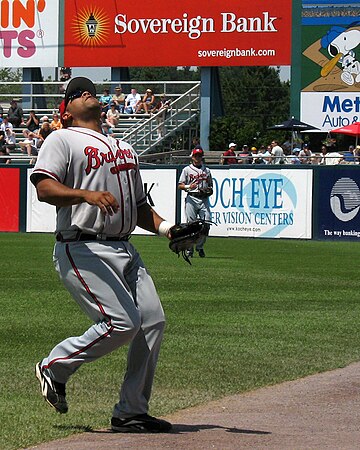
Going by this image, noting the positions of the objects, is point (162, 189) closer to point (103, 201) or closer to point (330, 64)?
point (330, 64)

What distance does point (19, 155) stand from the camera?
35.4m

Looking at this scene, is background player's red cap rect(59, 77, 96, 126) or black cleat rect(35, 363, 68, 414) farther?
background player's red cap rect(59, 77, 96, 126)

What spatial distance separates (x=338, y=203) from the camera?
95.2ft

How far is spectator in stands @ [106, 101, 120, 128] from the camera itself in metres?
38.1

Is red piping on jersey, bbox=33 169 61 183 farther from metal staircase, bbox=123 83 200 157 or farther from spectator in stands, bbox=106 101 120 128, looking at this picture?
spectator in stands, bbox=106 101 120 128

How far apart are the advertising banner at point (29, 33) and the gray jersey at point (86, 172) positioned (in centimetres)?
3599

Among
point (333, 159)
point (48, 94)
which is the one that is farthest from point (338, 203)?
point (48, 94)

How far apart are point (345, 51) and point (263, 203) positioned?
34.1ft

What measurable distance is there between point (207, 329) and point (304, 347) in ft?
4.77

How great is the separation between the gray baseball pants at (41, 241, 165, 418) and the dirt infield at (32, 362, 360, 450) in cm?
36

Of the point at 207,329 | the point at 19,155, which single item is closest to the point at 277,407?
the point at 207,329

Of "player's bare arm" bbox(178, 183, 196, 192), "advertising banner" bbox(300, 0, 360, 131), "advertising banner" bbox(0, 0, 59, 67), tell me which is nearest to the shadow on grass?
"player's bare arm" bbox(178, 183, 196, 192)

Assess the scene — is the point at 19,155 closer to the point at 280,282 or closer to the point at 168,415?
the point at 280,282

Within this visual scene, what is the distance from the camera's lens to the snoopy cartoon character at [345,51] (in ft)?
124
